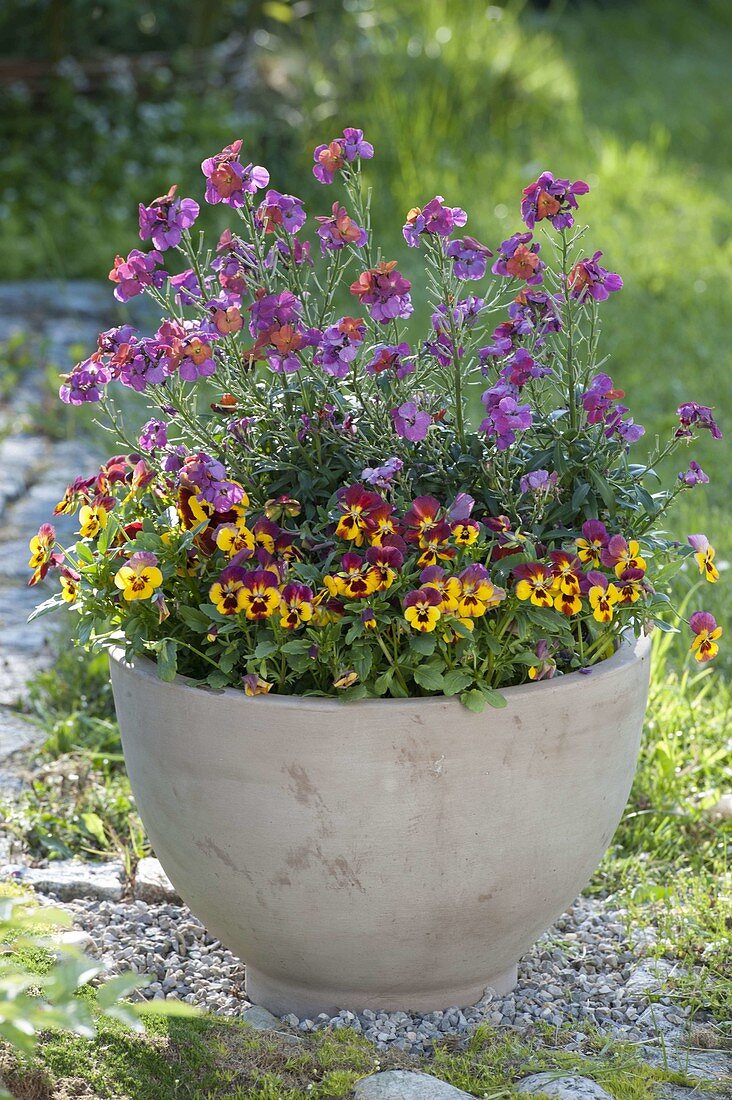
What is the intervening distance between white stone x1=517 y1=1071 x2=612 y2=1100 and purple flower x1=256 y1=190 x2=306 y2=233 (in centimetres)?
116

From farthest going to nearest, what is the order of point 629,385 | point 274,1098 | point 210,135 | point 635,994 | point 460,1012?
point 210,135, point 629,385, point 635,994, point 460,1012, point 274,1098

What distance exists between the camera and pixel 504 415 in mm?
1770

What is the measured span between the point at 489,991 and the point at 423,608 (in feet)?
2.12

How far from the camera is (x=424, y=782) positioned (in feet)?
5.56

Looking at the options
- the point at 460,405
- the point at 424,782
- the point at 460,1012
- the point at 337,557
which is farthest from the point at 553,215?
the point at 460,1012

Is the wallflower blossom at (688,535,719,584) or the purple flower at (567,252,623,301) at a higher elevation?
the purple flower at (567,252,623,301)

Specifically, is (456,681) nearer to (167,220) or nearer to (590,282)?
(590,282)

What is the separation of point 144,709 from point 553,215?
2.80 ft

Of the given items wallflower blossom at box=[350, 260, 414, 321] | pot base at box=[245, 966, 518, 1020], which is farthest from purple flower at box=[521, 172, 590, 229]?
pot base at box=[245, 966, 518, 1020]

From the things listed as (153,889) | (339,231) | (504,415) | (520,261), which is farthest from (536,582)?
(153,889)

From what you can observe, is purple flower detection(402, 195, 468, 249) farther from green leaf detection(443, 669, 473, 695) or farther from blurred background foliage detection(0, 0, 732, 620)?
blurred background foliage detection(0, 0, 732, 620)

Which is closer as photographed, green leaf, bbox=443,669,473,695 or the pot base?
green leaf, bbox=443,669,473,695

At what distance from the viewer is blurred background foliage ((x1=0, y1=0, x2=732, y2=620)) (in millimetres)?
5652

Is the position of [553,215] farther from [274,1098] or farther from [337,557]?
[274,1098]
